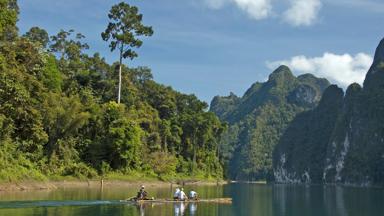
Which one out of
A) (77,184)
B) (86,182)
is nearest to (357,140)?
(86,182)

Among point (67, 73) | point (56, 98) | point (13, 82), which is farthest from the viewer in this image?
point (67, 73)

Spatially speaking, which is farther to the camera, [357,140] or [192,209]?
[357,140]

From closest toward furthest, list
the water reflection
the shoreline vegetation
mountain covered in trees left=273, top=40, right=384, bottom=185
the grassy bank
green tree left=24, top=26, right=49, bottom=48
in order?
1. the water reflection
2. the shoreline vegetation
3. the grassy bank
4. green tree left=24, top=26, right=49, bottom=48
5. mountain covered in trees left=273, top=40, right=384, bottom=185

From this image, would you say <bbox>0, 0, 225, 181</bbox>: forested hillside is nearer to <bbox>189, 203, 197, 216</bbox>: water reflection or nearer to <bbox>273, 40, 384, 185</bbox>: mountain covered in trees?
<bbox>189, 203, 197, 216</bbox>: water reflection

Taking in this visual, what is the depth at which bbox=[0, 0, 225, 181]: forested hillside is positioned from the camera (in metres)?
43.8

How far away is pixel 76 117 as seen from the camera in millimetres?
52281

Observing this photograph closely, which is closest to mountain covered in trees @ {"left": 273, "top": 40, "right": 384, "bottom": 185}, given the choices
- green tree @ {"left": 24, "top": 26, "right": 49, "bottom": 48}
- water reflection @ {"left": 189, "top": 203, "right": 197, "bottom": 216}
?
green tree @ {"left": 24, "top": 26, "right": 49, "bottom": 48}

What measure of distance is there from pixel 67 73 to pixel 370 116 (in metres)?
111

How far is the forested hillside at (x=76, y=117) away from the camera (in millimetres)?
43781

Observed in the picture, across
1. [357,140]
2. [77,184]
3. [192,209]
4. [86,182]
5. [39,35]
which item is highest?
[39,35]

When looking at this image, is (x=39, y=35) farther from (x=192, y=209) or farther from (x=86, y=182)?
(x=192, y=209)

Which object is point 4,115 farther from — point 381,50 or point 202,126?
point 381,50

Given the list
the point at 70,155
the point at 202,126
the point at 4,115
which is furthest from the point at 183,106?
the point at 4,115

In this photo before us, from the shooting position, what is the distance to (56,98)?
51219 mm
